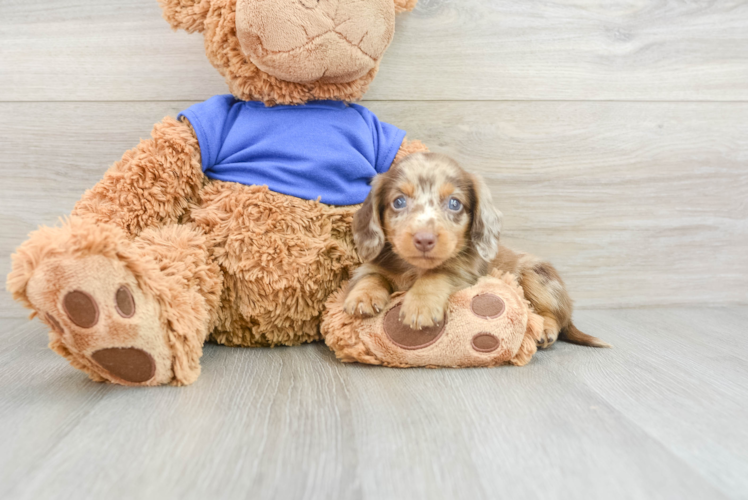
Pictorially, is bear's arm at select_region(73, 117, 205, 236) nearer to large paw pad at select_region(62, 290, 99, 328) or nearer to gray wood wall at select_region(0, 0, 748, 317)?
large paw pad at select_region(62, 290, 99, 328)

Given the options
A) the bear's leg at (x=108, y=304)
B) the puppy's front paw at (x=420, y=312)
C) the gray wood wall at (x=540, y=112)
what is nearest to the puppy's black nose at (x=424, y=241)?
the puppy's front paw at (x=420, y=312)

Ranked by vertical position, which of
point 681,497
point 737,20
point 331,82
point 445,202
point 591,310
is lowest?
point 591,310

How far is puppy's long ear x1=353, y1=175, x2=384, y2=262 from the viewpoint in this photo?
144 centimetres

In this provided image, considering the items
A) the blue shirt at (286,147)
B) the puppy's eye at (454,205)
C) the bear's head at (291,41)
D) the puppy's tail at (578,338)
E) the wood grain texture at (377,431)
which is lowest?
the puppy's tail at (578,338)

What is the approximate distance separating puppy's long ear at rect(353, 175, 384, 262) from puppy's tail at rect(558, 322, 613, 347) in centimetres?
73

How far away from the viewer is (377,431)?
102 centimetres

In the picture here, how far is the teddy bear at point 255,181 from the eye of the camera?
53.7 inches

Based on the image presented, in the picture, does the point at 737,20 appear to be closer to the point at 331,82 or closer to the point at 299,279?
the point at 331,82

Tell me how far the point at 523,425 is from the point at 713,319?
56.1 inches

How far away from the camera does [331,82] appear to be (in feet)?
5.14

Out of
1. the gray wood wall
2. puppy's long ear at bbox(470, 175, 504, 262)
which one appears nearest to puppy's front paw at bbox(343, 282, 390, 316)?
puppy's long ear at bbox(470, 175, 504, 262)

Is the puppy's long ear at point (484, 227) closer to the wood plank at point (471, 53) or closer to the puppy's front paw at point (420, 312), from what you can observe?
the puppy's front paw at point (420, 312)

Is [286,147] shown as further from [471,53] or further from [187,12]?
[471,53]

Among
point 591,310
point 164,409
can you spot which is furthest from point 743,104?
point 164,409
